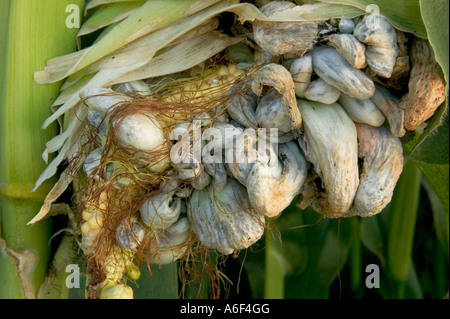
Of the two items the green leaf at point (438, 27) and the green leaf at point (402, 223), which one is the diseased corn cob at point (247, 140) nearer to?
the green leaf at point (438, 27)

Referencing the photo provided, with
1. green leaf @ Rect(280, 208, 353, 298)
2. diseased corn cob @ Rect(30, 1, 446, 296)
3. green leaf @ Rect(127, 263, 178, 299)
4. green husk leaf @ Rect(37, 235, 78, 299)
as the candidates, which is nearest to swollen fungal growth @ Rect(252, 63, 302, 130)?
diseased corn cob @ Rect(30, 1, 446, 296)

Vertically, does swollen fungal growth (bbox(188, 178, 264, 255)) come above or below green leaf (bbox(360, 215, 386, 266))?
above

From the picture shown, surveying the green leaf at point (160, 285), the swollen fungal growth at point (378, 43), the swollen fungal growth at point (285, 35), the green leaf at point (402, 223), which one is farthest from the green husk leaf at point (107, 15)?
the green leaf at point (402, 223)

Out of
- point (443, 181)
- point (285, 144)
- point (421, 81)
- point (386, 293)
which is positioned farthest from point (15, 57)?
point (386, 293)

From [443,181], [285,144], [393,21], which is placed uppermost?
[393,21]

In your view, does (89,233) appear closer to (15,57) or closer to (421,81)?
(15,57)

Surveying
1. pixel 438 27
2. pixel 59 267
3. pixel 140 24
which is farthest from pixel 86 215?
pixel 438 27

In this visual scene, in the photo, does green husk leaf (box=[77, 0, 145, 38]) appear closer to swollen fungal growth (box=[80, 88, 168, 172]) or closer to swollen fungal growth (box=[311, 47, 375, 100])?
swollen fungal growth (box=[80, 88, 168, 172])
